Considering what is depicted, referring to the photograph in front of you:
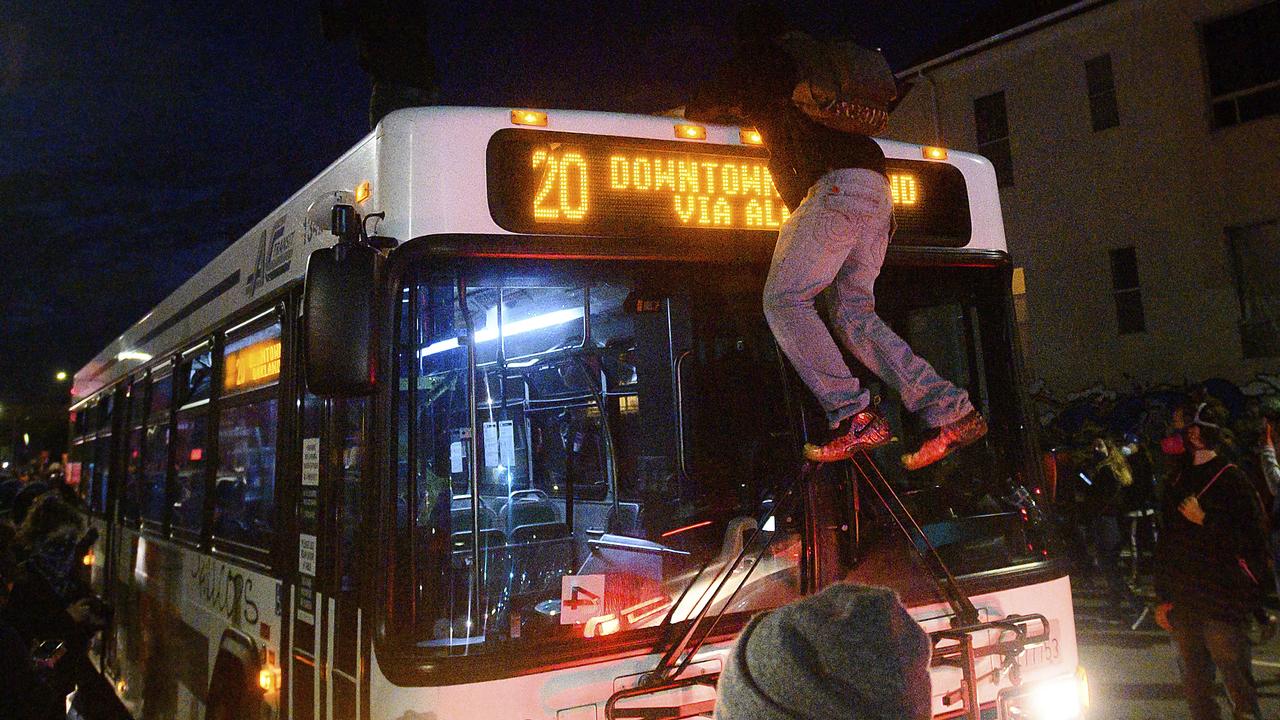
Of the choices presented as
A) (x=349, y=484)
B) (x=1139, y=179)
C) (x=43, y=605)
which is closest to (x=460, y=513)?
(x=349, y=484)

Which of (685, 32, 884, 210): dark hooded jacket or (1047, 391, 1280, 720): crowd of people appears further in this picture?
(1047, 391, 1280, 720): crowd of people

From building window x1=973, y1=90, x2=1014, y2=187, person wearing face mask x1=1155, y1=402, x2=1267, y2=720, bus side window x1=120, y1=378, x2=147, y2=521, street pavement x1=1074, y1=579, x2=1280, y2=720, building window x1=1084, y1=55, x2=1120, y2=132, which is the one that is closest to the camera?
person wearing face mask x1=1155, y1=402, x2=1267, y2=720

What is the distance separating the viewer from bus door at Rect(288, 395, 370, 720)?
8.57ft

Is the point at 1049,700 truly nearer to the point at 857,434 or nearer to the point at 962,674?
the point at 962,674

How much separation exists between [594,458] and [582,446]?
0.06 metres

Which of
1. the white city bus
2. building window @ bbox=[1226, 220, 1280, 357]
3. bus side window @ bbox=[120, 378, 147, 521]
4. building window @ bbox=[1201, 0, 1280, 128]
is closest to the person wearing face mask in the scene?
the white city bus

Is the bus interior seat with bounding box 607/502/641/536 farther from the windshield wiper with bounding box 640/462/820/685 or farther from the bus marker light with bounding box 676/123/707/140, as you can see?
the bus marker light with bounding box 676/123/707/140

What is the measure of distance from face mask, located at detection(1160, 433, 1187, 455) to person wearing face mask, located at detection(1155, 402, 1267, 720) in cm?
3

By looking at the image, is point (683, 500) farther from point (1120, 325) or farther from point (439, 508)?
point (1120, 325)

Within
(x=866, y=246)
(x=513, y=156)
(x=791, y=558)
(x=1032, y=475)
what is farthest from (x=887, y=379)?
(x=513, y=156)

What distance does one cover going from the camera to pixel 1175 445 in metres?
5.35

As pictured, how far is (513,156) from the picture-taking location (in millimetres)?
2730

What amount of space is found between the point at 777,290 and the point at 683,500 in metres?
0.75

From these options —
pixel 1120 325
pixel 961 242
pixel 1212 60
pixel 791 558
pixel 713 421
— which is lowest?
pixel 791 558
